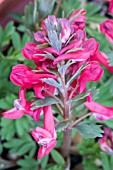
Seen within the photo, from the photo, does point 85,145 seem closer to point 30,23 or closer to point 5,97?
point 5,97

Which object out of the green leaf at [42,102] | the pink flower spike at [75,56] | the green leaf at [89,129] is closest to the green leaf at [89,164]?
the green leaf at [89,129]

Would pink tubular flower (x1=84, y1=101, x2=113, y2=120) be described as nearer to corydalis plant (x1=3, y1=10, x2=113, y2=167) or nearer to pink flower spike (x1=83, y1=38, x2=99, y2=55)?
corydalis plant (x1=3, y1=10, x2=113, y2=167)

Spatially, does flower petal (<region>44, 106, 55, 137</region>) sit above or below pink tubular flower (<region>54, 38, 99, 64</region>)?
below

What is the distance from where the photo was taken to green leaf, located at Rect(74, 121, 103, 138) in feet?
2.58

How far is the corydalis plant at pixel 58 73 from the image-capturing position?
0.66 m

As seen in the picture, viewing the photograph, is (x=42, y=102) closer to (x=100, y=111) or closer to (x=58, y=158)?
(x=100, y=111)

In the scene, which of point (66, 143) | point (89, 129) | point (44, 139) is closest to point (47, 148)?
point (44, 139)

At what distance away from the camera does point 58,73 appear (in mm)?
711

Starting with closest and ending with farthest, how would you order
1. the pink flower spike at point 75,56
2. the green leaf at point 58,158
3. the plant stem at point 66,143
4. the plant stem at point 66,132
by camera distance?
the pink flower spike at point 75,56 → the plant stem at point 66,132 → the plant stem at point 66,143 → the green leaf at point 58,158

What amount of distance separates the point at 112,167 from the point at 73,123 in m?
0.19

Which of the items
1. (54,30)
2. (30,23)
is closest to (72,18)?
(54,30)

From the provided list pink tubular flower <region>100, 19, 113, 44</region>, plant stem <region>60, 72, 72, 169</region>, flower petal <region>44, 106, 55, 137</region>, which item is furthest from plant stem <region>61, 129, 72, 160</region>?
pink tubular flower <region>100, 19, 113, 44</region>

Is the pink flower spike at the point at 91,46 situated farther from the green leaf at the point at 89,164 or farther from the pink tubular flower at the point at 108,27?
the green leaf at the point at 89,164

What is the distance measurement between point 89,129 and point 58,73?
0.16 metres
